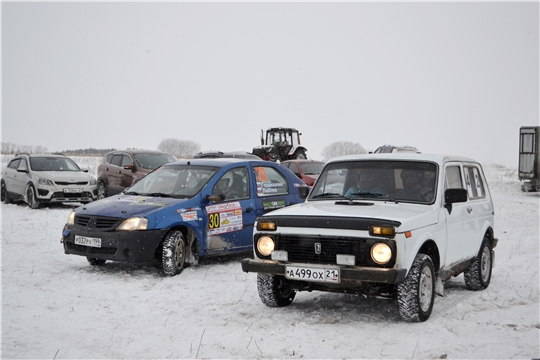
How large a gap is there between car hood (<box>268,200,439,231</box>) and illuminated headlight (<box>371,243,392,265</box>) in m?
0.23

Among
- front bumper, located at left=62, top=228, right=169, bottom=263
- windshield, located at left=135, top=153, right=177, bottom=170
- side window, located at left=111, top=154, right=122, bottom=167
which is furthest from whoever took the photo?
side window, located at left=111, top=154, right=122, bottom=167

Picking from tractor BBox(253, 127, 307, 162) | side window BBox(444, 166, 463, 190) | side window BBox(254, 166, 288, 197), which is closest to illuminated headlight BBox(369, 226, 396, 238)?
side window BBox(444, 166, 463, 190)

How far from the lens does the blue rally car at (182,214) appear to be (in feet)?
26.4

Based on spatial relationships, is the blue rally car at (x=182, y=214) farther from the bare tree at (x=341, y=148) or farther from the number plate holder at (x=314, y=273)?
the bare tree at (x=341, y=148)

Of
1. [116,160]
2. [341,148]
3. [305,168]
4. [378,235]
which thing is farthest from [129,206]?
[341,148]

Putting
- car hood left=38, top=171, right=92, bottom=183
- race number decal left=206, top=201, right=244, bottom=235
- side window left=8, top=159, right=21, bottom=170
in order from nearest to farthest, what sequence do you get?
race number decal left=206, top=201, right=244, bottom=235 < car hood left=38, top=171, right=92, bottom=183 < side window left=8, top=159, right=21, bottom=170

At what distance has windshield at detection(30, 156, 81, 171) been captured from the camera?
17.7 metres

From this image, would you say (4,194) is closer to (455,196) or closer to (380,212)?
(380,212)

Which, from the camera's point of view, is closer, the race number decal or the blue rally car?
the blue rally car

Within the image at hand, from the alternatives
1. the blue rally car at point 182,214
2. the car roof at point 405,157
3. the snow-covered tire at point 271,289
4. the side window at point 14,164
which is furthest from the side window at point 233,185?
the side window at point 14,164

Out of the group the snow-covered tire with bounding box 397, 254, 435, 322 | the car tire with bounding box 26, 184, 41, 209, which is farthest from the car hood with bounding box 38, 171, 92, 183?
the snow-covered tire with bounding box 397, 254, 435, 322

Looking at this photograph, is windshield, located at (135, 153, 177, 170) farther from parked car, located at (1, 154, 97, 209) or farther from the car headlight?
the car headlight

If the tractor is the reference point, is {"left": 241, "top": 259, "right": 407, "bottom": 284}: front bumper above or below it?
below

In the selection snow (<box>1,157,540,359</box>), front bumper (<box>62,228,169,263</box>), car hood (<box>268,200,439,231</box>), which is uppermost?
car hood (<box>268,200,439,231</box>)
